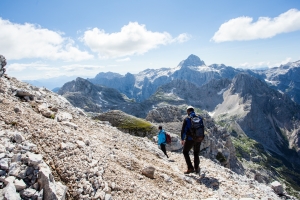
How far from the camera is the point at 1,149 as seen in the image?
8422 mm

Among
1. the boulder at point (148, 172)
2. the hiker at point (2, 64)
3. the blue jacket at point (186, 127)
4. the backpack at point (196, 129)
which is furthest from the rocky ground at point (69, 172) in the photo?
the hiker at point (2, 64)

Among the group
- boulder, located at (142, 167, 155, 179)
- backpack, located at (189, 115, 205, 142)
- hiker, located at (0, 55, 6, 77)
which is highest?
hiker, located at (0, 55, 6, 77)

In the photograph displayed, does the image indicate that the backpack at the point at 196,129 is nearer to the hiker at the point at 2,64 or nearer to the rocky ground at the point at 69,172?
the rocky ground at the point at 69,172

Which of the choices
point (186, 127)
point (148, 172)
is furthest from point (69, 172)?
point (186, 127)

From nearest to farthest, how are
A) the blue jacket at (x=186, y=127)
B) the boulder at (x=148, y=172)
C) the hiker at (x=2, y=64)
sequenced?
1. the boulder at (x=148, y=172)
2. the blue jacket at (x=186, y=127)
3. the hiker at (x=2, y=64)

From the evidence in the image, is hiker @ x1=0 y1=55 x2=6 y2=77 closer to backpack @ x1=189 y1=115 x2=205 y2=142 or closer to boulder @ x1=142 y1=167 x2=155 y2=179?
boulder @ x1=142 y1=167 x2=155 y2=179

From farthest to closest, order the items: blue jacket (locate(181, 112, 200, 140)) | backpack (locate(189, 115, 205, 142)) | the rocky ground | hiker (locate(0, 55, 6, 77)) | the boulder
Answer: hiker (locate(0, 55, 6, 77)), blue jacket (locate(181, 112, 200, 140)), backpack (locate(189, 115, 205, 142)), the boulder, the rocky ground

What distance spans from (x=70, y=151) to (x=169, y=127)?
5770cm

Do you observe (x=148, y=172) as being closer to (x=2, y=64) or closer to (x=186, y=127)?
(x=186, y=127)

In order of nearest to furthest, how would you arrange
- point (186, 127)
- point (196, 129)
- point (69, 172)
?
point (69, 172) < point (196, 129) < point (186, 127)

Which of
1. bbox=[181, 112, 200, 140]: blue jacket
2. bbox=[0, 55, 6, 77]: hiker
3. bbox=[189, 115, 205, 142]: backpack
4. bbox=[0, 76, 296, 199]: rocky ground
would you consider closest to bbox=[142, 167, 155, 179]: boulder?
bbox=[0, 76, 296, 199]: rocky ground

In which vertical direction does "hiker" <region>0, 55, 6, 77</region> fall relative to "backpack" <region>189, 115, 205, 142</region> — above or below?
above

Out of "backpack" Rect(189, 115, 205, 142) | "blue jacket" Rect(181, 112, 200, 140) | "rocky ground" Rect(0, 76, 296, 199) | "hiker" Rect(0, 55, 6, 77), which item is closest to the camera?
"rocky ground" Rect(0, 76, 296, 199)

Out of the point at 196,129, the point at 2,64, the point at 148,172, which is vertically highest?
the point at 2,64
